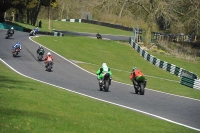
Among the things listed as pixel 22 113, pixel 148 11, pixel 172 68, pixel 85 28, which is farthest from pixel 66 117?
pixel 85 28

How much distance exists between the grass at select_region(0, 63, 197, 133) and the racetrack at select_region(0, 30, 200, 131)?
1.70m

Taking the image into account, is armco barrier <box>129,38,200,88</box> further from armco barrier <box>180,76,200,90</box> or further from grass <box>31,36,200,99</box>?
grass <box>31,36,200,99</box>

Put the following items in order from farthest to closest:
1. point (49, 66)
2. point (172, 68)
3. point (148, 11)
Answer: point (148, 11), point (172, 68), point (49, 66)

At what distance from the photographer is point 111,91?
23438mm

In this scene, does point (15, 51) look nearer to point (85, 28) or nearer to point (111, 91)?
point (111, 91)

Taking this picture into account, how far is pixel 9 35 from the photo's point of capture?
1977 inches

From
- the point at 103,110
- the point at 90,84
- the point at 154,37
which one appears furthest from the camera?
the point at 154,37

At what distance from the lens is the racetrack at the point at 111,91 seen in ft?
57.7

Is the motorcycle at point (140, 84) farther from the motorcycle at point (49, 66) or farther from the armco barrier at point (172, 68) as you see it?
the armco barrier at point (172, 68)

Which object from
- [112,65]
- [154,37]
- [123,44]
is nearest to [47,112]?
[112,65]

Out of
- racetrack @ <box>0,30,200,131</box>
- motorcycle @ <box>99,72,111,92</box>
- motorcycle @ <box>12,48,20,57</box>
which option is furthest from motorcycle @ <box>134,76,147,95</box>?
motorcycle @ <box>12,48,20,57</box>

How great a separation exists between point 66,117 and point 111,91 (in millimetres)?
11088

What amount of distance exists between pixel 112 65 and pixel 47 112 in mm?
29361

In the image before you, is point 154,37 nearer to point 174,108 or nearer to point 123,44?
point 123,44
